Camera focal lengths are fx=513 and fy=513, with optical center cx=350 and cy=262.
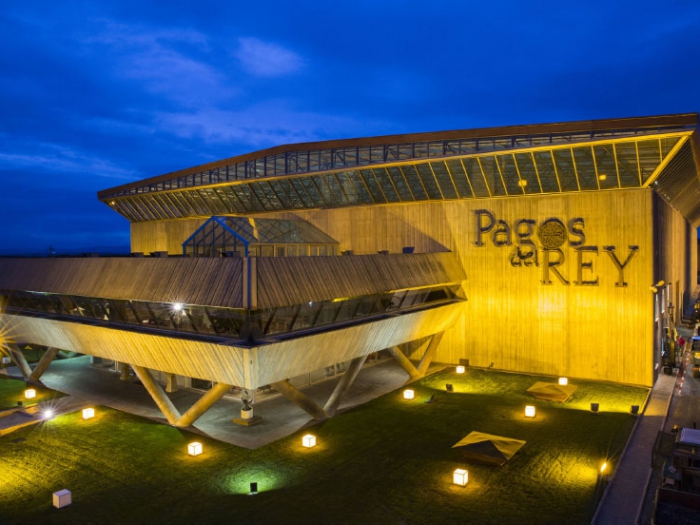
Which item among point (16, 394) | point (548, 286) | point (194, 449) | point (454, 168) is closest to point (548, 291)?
point (548, 286)

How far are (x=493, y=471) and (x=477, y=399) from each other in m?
7.79

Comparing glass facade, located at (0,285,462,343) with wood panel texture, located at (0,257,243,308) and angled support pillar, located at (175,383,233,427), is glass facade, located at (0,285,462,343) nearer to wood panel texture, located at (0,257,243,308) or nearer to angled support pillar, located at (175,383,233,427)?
wood panel texture, located at (0,257,243,308)

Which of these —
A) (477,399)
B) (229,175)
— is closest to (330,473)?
(477,399)

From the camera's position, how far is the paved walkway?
1309cm

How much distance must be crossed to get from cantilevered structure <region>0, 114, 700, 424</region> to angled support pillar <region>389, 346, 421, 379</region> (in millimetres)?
116

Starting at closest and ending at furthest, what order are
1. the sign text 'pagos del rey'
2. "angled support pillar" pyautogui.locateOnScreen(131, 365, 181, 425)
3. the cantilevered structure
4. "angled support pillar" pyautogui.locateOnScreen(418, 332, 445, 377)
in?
the cantilevered structure < "angled support pillar" pyautogui.locateOnScreen(131, 365, 181, 425) < the sign text 'pagos del rey' < "angled support pillar" pyautogui.locateOnScreen(418, 332, 445, 377)

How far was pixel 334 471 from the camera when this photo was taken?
1573 centimetres

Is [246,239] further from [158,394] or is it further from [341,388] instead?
[341,388]

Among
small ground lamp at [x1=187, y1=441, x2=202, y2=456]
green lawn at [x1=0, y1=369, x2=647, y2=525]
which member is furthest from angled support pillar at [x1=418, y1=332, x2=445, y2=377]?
small ground lamp at [x1=187, y1=441, x2=202, y2=456]

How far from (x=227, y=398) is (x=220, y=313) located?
8198mm

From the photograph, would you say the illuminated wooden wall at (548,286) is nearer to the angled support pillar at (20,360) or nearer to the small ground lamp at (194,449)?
the small ground lamp at (194,449)

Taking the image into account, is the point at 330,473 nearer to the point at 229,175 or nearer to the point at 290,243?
the point at 290,243

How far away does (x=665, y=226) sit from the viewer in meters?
30.9

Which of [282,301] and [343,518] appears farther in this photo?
[282,301]
